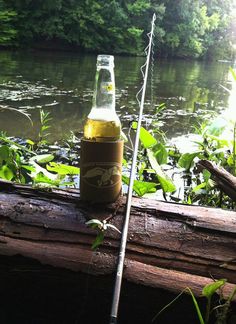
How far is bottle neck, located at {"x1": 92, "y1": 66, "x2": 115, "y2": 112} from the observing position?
1.05 m

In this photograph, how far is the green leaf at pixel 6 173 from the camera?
5.02 ft

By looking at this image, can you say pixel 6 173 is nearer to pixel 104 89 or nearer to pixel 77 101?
pixel 104 89

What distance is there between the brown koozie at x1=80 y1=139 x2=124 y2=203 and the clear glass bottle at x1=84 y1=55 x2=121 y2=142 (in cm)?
4

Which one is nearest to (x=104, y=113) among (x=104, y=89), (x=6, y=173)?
(x=104, y=89)

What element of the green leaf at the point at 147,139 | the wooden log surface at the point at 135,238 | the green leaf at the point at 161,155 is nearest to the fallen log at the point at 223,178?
the wooden log surface at the point at 135,238

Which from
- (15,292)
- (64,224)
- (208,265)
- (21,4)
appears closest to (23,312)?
(15,292)

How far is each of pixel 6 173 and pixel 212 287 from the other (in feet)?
3.26

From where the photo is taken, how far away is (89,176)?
1.04 meters

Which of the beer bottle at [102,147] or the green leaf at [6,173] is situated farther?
the green leaf at [6,173]

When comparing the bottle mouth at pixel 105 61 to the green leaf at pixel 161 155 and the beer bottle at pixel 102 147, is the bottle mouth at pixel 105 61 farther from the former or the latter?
the green leaf at pixel 161 155

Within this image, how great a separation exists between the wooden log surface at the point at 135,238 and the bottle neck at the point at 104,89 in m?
0.27

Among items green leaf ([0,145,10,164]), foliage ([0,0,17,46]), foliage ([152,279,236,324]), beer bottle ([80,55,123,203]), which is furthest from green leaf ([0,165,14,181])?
foliage ([0,0,17,46])

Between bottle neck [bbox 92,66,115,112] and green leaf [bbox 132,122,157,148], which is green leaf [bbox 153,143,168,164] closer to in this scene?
green leaf [bbox 132,122,157,148]

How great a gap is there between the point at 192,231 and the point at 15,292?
0.49m
